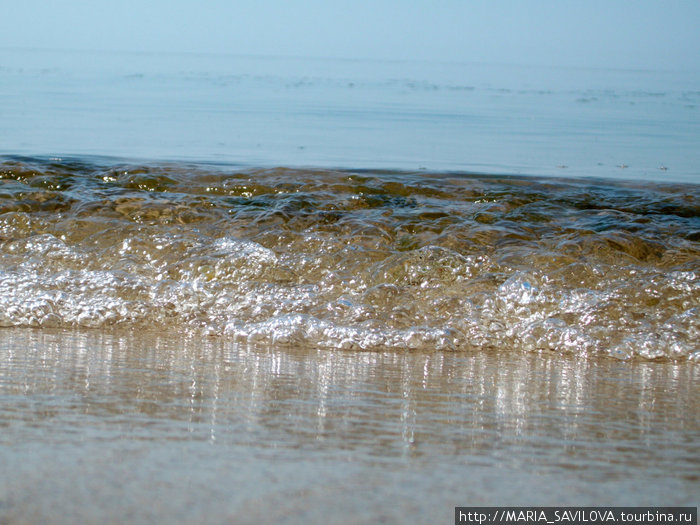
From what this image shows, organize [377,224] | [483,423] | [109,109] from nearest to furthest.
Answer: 1. [483,423]
2. [377,224]
3. [109,109]

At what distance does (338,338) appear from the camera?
11.5ft

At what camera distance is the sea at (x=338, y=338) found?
1770mm

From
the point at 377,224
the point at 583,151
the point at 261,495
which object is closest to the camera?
the point at 261,495

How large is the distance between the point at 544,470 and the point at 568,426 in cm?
42

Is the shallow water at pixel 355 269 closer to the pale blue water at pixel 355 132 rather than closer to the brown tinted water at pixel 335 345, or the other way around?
the brown tinted water at pixel 335 345

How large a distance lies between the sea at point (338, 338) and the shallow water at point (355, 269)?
14 mm

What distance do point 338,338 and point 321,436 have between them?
1.42 meters

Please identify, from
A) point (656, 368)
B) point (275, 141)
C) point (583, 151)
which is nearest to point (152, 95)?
point (275, 141)

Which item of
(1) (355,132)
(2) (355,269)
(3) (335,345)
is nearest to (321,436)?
(3) (335,345)

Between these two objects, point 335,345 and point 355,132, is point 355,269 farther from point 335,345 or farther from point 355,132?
point 355,132

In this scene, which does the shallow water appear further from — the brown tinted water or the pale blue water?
the pale blue water

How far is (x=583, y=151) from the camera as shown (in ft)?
32.7

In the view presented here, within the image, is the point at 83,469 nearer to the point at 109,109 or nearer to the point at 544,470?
the point at 544,470

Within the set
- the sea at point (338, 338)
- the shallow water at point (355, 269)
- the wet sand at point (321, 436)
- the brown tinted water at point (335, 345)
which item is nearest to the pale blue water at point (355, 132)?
the sea at point (338, 338)
